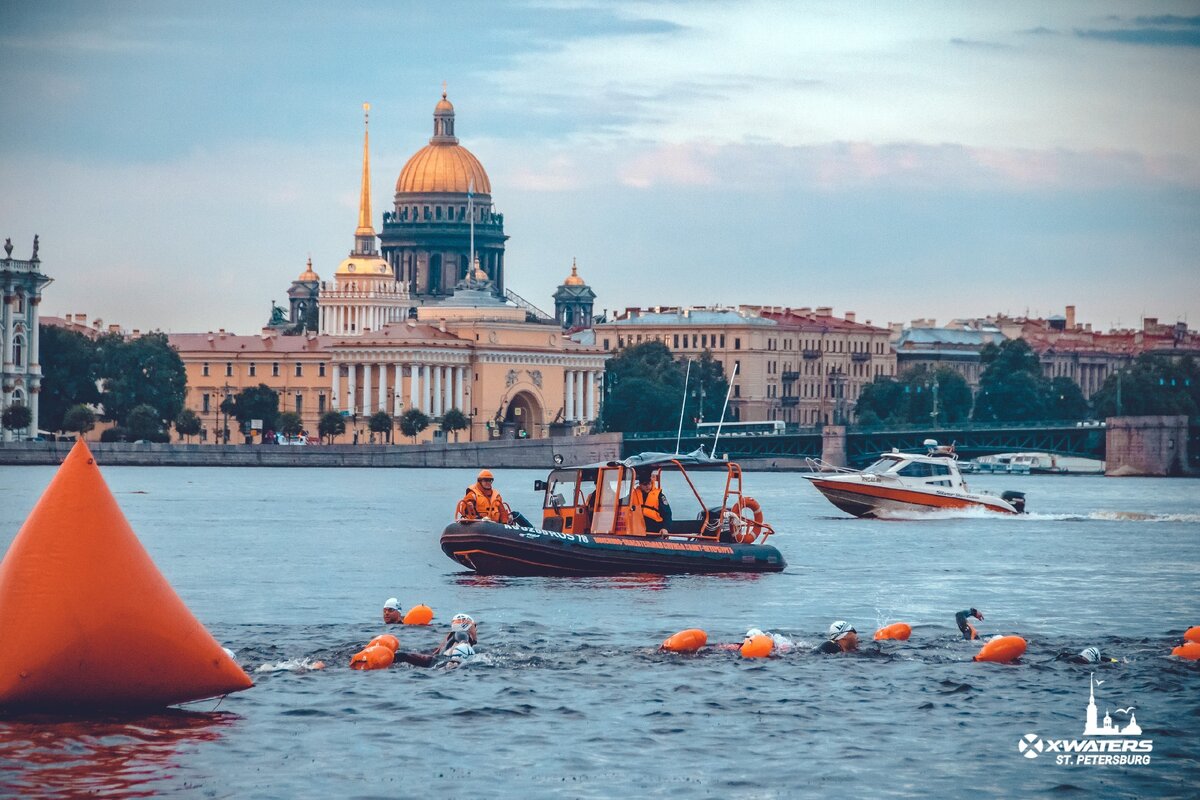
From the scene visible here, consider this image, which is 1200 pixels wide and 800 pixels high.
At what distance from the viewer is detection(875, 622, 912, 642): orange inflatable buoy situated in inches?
1081

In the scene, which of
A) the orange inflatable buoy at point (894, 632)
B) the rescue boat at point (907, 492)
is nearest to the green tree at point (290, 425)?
the rescue boat at point (907, 492)

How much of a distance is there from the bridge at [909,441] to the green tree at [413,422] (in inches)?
735

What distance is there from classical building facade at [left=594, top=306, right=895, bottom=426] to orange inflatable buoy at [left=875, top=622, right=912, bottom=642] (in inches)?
4939

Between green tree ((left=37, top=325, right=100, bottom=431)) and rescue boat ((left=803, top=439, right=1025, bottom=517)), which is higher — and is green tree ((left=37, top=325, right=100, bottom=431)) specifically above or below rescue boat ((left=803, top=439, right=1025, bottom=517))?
above

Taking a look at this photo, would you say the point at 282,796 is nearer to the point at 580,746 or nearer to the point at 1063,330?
the point at 580,746

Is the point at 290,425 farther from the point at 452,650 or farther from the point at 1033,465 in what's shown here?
the point at 452,650

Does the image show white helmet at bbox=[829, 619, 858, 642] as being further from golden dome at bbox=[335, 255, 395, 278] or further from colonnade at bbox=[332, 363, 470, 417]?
golden dome at bbox=[335, 255, 395, 278]

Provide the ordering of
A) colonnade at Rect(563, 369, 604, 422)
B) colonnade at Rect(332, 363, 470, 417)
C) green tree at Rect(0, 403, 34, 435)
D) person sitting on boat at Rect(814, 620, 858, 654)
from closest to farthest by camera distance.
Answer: person sitting on boat at Rect(814, 620, 858, 654) < green tree at Rect(0, 403, 34, 435) < colonnade at Rect(332, 363, 470, 417) < colonnade at Rect(563, 369, 604, 422)

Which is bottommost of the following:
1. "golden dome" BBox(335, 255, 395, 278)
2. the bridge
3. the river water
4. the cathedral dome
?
the river water

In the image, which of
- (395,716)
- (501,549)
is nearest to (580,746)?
(395,716)

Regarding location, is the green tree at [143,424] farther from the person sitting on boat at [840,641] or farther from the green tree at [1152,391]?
the person sitting on boat at [840,641]

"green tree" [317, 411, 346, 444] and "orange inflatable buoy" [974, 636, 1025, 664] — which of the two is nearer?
"orange inflatable buoy" [974, 636, 1025, 664]

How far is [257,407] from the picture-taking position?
131625 mm

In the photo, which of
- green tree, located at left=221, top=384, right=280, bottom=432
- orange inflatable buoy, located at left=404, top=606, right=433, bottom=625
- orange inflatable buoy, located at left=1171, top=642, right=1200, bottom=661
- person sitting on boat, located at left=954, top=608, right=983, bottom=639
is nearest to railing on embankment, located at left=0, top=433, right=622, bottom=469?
green tree, located at left=221, top=384, right=280, bottom=432
